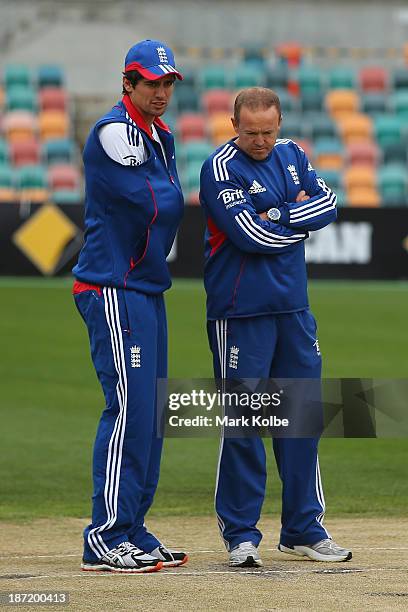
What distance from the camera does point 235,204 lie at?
20.9 ft

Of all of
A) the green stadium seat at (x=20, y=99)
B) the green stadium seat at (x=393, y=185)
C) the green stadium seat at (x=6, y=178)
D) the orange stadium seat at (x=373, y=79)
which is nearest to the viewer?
the green stadium seat at (x=6, y=178)

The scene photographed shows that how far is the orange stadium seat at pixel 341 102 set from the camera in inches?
1139

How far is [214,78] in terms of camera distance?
28.6m

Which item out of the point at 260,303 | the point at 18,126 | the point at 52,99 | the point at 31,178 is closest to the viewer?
the point at 260,303

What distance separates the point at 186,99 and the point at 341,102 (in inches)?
124

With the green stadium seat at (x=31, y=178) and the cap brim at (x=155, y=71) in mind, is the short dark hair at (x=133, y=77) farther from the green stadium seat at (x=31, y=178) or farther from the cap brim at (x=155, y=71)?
the green stadium seat at (x=31, y=178)

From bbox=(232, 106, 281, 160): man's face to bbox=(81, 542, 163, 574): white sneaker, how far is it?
1.83m

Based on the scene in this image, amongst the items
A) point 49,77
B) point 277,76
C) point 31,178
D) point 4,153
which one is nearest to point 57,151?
point 4,153

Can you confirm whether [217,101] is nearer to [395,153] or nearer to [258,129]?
[395,153]

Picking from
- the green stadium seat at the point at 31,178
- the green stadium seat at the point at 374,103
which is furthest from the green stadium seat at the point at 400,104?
the green stadium seat at the point at 31,178

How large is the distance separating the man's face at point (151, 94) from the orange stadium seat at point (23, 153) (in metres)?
20.5

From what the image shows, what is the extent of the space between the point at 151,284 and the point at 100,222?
1.15 feet

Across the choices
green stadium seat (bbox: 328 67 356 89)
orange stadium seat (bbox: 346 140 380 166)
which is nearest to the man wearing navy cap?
orange stadium seat (bbox: 346 140 380 166)

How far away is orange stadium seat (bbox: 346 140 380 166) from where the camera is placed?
2803 centimetres
